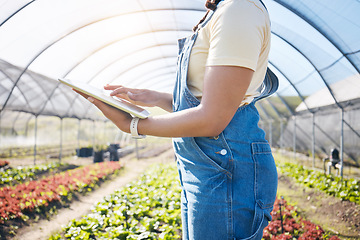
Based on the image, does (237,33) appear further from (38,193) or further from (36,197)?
(38,193)

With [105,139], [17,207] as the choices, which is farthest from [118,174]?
[105,139]

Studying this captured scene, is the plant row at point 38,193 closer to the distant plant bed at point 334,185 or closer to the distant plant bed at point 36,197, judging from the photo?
the distant plant bed at point 36,197

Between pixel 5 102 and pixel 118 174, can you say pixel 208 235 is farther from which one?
pixel 118 174

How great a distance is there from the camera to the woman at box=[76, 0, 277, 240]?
0.94 m

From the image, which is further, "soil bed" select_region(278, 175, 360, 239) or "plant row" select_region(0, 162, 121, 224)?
"plant row" select_region(0, 162, 121, 224)

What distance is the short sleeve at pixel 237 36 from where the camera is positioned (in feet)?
3.02

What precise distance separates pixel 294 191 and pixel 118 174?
6.06m

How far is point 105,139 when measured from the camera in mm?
16766

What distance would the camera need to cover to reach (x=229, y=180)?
3.40 ft

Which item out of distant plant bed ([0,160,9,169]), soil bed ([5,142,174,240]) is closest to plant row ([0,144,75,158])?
distant plant bed ([0,160,9,169])

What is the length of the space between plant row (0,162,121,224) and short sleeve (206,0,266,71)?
4.67 meters

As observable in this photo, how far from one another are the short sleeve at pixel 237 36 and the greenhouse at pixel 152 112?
10.3 ft

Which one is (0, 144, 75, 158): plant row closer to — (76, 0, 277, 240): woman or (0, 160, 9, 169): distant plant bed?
(0, 160, 9, 169): distant plant bed

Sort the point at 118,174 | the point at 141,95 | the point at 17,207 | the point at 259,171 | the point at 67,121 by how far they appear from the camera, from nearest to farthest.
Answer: the point at 259,171 → the point at 141,95 → the point at 17,207 → the point at 118,174 → the point at 67,121
